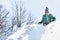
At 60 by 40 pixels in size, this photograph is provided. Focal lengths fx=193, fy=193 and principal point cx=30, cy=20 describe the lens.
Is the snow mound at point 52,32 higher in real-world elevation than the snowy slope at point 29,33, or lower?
higher

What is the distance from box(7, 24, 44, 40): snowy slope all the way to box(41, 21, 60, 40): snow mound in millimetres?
237

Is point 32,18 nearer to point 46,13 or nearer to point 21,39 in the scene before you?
point 46,13

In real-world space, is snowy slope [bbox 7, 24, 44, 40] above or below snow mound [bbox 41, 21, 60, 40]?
below

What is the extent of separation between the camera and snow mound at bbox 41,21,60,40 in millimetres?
7398

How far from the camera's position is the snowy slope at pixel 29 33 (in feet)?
24.6

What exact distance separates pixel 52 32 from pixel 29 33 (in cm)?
97

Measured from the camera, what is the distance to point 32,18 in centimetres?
2708

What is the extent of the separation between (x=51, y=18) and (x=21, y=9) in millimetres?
13995

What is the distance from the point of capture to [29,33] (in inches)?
322

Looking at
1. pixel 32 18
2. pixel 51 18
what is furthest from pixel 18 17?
pixel 51 18

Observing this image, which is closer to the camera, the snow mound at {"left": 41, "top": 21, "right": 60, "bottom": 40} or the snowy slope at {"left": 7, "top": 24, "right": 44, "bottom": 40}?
the snow mound at {"left": 41, "top": 21, "right": 60, "bottom": 40}

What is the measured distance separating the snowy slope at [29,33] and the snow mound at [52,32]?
0.24m

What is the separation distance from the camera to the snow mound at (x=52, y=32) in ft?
24.3

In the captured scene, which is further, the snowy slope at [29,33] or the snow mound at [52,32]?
the snowy slope at [29,33]
